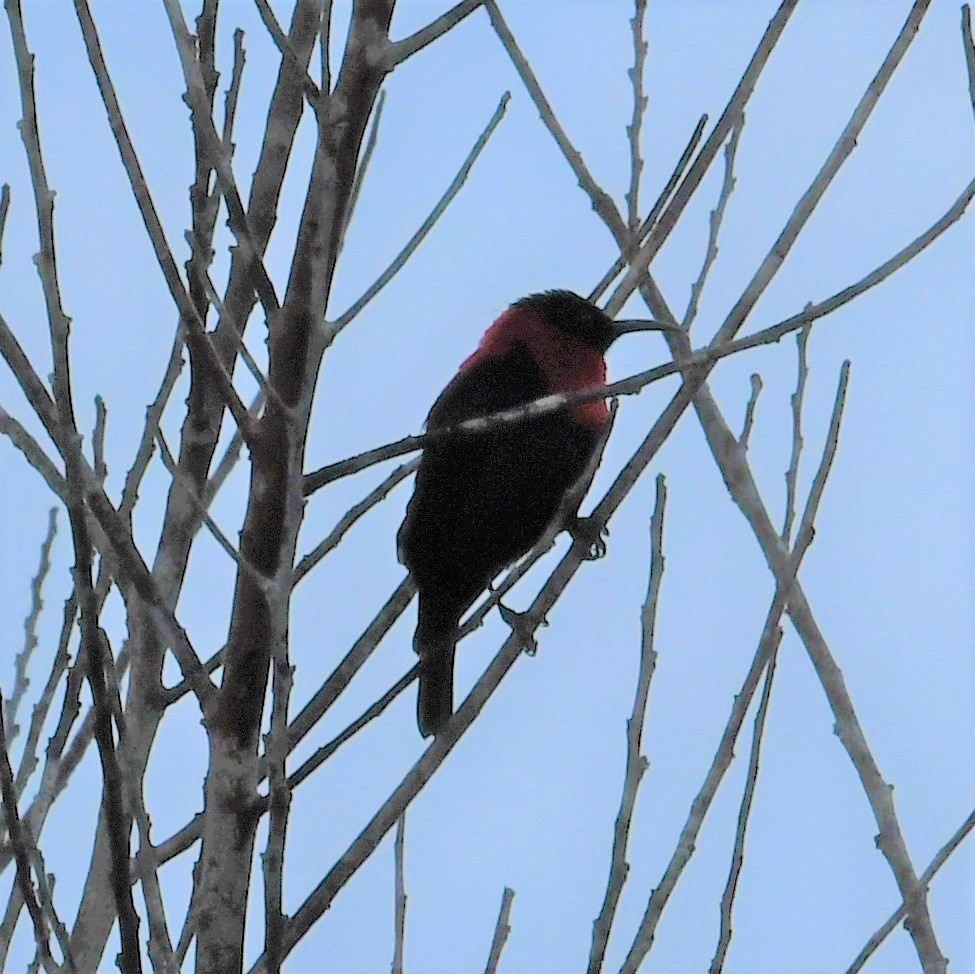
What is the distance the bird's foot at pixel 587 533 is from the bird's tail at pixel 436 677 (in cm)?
45

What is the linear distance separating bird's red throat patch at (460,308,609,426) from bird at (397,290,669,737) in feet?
0.51

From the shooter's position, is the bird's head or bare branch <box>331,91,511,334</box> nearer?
bare branch <box>331,91,511,334</box>

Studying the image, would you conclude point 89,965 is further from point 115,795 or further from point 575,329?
point 575,329

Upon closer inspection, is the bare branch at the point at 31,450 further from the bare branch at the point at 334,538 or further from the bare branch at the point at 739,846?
the bare branch at the point at 739,846

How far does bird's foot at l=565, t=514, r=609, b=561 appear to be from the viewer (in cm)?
275

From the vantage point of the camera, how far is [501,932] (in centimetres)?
244

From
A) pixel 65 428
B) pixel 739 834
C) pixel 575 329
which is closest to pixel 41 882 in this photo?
pixel 65 428

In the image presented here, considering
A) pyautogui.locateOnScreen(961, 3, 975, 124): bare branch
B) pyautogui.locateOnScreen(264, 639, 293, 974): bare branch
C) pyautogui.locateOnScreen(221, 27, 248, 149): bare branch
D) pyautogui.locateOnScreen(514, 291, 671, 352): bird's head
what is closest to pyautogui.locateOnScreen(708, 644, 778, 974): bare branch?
pyautogui.locateOnScreen(264, 639, 293, 974): bare branch

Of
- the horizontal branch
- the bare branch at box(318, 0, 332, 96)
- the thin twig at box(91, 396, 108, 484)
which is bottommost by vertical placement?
the horizontal branch

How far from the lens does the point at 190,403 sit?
2.76 metres

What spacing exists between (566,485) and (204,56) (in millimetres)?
1871

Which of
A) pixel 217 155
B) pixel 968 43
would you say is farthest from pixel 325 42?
pixel 968 43

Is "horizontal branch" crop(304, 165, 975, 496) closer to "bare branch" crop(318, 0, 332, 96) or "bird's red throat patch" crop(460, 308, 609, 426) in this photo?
"bare branch" crop(318, 0, 332, 96)

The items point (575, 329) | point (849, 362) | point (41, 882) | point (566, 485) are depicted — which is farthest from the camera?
point (575, 329)
